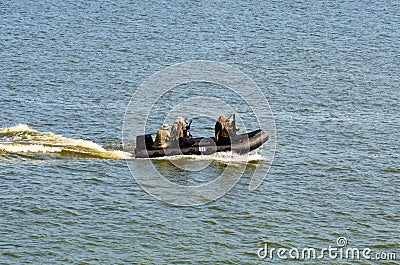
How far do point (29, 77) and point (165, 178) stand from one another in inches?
723

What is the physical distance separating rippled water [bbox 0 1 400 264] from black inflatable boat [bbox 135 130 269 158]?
1.05 m

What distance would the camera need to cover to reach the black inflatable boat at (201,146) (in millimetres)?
37750

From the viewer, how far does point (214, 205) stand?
3322 cm

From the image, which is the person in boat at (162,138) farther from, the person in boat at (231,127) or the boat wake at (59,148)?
the person in boat at (231,127)

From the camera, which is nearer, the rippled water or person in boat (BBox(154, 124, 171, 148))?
the rippled water

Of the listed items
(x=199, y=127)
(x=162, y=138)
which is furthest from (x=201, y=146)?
(x=199, y=127)

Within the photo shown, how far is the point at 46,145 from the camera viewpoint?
38094 millimetres

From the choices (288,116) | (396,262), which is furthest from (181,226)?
(288,116)

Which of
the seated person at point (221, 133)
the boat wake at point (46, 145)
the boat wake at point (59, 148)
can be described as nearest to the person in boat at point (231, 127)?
the seated person at point (221, 133)

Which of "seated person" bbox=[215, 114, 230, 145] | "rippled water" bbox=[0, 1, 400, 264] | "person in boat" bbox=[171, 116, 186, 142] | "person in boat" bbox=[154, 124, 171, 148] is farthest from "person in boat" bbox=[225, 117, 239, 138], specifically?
"person in boat" bbox=[154, 124, 171, 148]

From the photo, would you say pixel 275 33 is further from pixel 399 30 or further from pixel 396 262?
pixel 396 262

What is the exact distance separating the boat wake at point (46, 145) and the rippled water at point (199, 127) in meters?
0.37

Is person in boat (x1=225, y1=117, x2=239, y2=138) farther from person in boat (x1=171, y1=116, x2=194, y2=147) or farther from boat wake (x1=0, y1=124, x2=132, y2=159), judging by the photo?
boat wake (x1=0, y1=124, x2=132, y2=159)

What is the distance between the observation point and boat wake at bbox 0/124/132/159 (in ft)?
123
